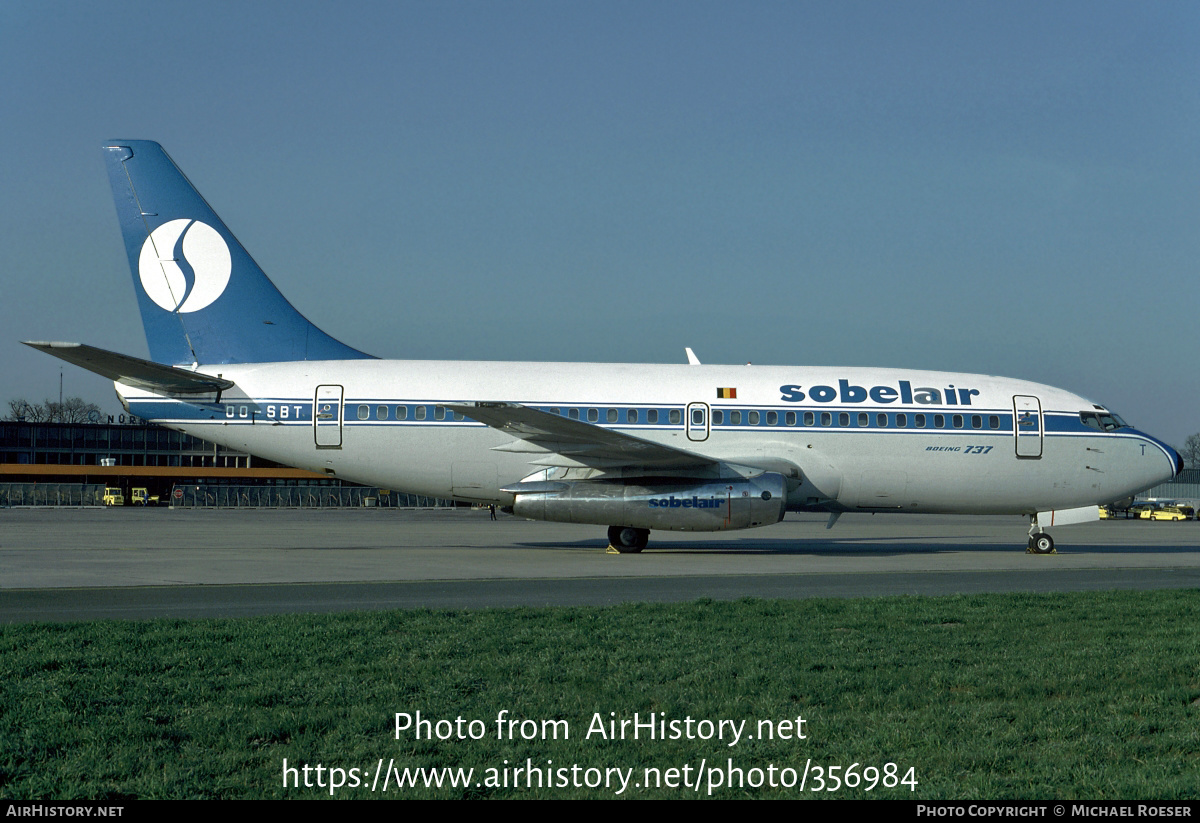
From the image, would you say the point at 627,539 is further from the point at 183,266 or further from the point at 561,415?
the point at 183,266

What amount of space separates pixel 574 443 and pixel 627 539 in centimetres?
304

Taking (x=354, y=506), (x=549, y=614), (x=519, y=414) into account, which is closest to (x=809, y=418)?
(x=519, y=414)

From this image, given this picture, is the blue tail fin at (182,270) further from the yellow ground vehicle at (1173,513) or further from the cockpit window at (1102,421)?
the yellow ground vehicle at (1173,513)

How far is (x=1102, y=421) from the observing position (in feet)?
77.4

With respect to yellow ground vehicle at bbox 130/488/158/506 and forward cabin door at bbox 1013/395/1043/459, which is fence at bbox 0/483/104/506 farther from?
forward cabin door at bbox 1013/395/1043/459

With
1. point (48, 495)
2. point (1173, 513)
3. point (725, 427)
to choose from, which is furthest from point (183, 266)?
point (1173, 513)

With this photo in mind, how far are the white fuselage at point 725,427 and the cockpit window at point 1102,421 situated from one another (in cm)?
12

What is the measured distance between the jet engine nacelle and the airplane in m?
0.04

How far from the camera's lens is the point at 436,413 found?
21.9 meters

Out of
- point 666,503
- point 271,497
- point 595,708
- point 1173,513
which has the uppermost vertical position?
point 666,503

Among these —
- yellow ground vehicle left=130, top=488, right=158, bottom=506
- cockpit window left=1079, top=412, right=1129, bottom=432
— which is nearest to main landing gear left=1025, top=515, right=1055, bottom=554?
cockpit window left=1079, top=412, right=1129, bottom=432

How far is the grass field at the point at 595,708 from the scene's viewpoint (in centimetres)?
516

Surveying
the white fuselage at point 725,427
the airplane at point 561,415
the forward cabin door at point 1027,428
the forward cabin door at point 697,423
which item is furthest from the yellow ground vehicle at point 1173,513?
the forward cabin door at point 697,423

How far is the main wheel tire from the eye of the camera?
23328 mm
